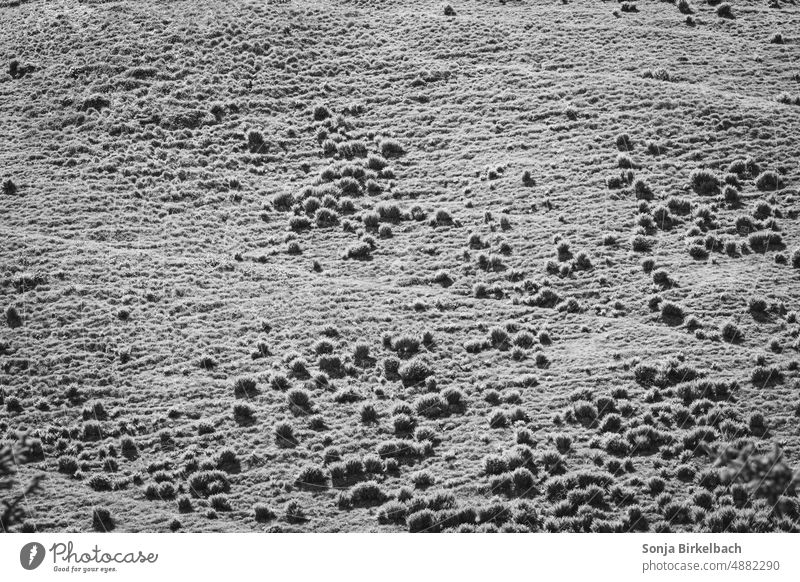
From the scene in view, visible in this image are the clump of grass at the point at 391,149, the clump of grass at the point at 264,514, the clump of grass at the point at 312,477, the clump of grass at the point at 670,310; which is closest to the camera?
the clump of grass at the point at 264,514

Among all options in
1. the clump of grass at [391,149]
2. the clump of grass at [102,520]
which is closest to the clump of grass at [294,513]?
the clump of grass at [102,520]

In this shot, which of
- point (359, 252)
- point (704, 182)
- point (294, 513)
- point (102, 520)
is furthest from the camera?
point (704, 182)

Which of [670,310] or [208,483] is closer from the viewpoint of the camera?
[208,483]

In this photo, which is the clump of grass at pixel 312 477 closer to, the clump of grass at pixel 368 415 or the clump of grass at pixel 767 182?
the clump of grass at pixel 368 415

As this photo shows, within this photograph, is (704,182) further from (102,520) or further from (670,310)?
(102,520)


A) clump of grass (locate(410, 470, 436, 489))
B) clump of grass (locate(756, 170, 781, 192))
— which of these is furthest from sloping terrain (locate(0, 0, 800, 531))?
clump of grass (locate(756, 170, 781, 192))

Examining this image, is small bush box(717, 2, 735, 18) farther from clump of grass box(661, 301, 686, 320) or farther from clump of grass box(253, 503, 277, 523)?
clump of grass box(253, 503, 277, 523)

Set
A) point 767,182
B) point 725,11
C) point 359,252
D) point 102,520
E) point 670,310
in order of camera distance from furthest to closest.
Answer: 1. point 725,11
2. point 767,182
3. point 359,252
4. point 670,310
5. point 102,520

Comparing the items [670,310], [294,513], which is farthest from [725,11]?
[294,513]

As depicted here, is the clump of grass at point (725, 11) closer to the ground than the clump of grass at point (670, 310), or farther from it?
farther from it
